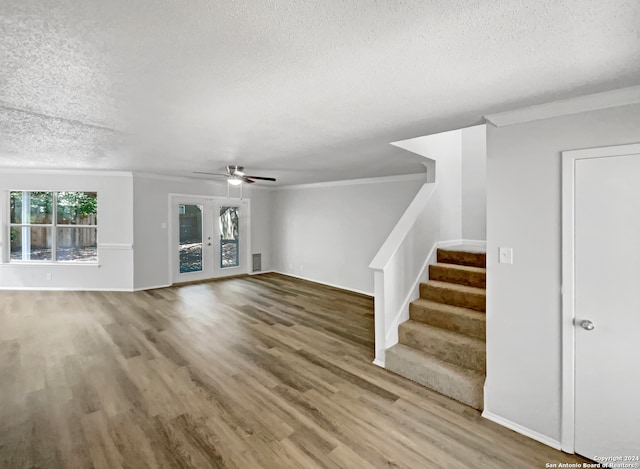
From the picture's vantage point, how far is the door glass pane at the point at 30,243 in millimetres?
5914

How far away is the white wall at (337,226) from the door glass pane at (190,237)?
202cm

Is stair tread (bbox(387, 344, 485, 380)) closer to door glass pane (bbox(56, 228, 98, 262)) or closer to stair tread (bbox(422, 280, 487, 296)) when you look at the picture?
stair tread (bbox(422, 280, 487, 296))

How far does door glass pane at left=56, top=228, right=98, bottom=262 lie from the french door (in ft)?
4.96

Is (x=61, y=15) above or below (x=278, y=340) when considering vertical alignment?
above

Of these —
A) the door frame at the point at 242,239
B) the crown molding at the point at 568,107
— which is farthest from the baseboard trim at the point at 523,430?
the door frame at the point at 242,239

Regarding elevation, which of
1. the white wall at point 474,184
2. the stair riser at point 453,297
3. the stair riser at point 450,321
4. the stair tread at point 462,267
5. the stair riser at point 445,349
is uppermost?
the white wall at point 474,184

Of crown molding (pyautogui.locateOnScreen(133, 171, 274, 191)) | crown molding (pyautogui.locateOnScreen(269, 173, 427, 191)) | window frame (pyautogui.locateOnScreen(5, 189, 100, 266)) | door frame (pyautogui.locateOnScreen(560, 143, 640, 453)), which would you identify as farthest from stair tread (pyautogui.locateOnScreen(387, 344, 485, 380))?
window frame (pyautogui.locateOnScreen(5, 189, 100, 266))

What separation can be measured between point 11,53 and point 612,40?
290 centimetres

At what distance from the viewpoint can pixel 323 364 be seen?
3.09 m

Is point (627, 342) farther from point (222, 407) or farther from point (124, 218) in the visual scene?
point (124, 218)

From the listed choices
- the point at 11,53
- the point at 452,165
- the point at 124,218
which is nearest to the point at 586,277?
the point at 452,165

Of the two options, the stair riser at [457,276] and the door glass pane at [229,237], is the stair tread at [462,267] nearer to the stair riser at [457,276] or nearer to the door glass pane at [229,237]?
the stair riser at [457,276]

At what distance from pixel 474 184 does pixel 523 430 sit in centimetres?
344

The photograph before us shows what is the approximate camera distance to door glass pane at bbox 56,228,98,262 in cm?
599
